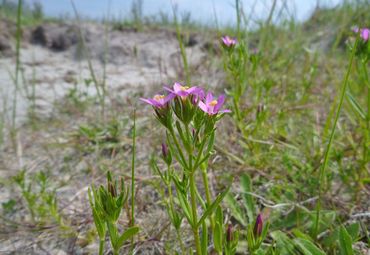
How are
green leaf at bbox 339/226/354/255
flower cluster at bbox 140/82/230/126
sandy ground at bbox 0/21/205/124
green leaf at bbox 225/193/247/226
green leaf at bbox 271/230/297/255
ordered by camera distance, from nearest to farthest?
flower cluster at bbox 140/82/230/126 → green leaf at bbox 339/226/354/255 → green leaf at bbox 271/230/297/255 → green leaf at bbox 225/193/247/226 → sandy ground at bbox 0/21/205/124

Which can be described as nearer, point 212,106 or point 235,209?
point 212,106

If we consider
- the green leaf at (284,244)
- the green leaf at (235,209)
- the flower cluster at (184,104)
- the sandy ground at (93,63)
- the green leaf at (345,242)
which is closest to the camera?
the flower cluster at (184,104)

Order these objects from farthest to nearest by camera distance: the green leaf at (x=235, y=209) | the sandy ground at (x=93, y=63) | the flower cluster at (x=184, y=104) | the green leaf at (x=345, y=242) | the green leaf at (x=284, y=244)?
the sandy ground at (x=93, y=63) → the green leaf at (x=235, y=209) → the green leaf at (x=284, y=244) → the green leaf at (x=345, y=242) → the flower cluster at (x=184, y=104)

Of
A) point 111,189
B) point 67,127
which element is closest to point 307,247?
point 111,189

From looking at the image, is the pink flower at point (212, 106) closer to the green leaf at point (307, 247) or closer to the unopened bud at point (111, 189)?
the unopened bud at point (111, 189)

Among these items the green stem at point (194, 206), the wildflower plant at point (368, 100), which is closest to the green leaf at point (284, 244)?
the green stem at point (194, 206)

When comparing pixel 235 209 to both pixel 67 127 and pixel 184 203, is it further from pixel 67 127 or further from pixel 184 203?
pixel 67 127

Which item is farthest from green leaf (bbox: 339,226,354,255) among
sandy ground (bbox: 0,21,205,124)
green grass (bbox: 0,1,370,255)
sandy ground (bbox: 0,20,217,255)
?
sandy ground (bbox: 0,21,205,124)

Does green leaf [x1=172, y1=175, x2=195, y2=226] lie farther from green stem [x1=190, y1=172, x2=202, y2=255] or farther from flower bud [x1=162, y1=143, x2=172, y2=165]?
flower bud [x1=162, y1=143, x2=172, y2=165]

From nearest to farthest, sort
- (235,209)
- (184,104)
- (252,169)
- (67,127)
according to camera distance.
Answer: (184,104) < (235,209) < (252,169) < (67,127)

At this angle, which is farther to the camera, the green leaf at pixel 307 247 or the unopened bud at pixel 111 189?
the green leaf at pixel 307 247

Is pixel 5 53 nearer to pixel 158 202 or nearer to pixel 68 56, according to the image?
pixel 68 56
